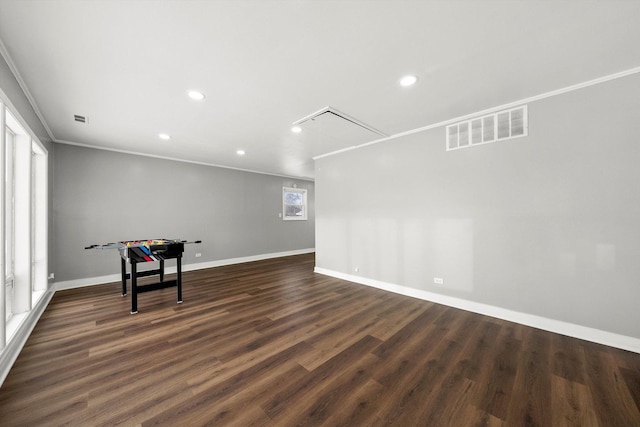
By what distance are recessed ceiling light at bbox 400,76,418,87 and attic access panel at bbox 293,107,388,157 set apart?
888mm

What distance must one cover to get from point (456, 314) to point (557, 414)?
1566 millimetres

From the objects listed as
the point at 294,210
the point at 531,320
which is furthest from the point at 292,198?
the point at 531,320

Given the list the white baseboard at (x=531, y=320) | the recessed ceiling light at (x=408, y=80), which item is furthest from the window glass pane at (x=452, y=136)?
the white baseboard at (x=531, y=320)

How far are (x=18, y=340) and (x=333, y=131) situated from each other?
4356 millimetres

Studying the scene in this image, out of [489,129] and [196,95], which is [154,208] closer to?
[196,95]

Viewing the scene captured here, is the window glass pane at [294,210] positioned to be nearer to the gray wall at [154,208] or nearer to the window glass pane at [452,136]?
the gray wall at [154,208]

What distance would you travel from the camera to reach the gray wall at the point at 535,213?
227cm

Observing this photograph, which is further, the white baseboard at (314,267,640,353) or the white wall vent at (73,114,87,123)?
the white wall vent at (73,114,87,123)

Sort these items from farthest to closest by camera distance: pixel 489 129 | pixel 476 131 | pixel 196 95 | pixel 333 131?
pixel 333 131 → pixel 476 131 → pixel 489 129 → pixel 196 95

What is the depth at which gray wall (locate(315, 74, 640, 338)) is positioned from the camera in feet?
7.43

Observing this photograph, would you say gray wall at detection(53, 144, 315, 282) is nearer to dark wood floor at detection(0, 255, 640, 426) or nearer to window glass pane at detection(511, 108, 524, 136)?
dark wood floor at detection(0, 255, 640, 426)

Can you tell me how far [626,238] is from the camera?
2234 millimetres

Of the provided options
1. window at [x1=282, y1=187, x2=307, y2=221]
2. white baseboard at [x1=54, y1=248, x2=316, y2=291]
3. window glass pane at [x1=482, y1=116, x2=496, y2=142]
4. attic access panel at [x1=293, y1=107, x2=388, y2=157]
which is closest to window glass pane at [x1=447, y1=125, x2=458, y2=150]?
window glass pane at [x1=482, y1=116, x2=496, y2=142]

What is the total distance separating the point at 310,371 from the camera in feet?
6.40
